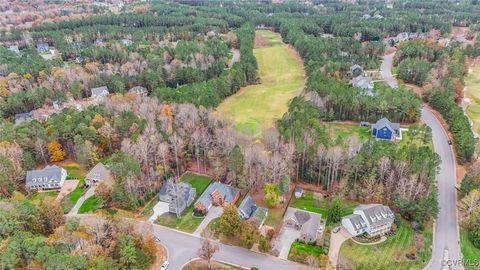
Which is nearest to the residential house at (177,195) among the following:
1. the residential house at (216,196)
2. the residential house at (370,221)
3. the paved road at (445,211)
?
the residential house at (216,196)

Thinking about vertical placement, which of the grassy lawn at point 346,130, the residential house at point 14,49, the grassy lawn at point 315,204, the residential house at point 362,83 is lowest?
the grassy lawn at point 315,204

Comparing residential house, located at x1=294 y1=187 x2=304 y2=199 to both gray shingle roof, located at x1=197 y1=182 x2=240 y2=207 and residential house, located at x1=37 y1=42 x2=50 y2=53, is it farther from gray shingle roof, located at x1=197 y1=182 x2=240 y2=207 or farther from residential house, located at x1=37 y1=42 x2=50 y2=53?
residential house, located at x1=37 y1=42 x2=50 y2=53

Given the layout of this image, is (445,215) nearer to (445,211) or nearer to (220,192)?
(445,211)

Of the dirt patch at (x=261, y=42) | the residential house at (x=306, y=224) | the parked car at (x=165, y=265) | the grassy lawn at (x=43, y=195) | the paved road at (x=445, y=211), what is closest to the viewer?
the parked car at (x=165, y=265)

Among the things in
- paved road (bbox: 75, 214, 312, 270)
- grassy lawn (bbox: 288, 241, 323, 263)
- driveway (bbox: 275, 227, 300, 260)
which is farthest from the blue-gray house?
paved road (bbox: 75, 214, 312, 270)

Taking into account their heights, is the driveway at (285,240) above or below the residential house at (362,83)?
below

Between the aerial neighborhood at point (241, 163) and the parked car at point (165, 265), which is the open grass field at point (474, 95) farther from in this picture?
the parked car at point (165, 265)
